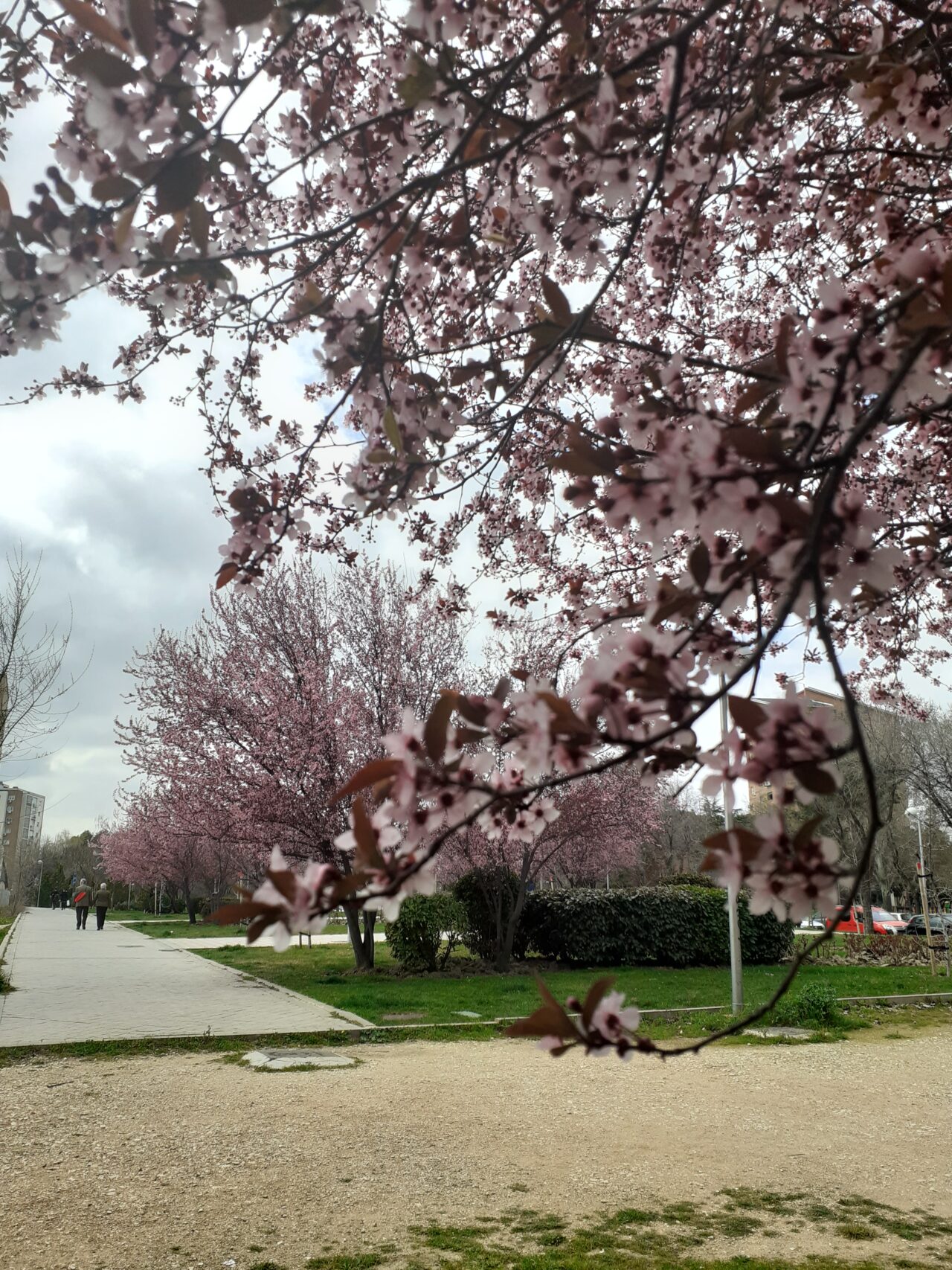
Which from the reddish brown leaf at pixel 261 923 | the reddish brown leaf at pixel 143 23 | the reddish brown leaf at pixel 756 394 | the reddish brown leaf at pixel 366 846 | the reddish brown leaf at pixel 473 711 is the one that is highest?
the reddish brown leaf at pixel 143 23

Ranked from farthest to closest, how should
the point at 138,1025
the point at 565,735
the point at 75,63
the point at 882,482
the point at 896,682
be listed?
the point at 138,1025 → the point at 896,682 → the point at 882,482 → the point at 75,63 → the point at 565,735

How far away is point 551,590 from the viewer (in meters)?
5.59

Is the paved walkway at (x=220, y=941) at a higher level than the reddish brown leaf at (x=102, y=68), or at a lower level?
lower

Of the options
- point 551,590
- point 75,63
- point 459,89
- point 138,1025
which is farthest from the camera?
point 138,1025

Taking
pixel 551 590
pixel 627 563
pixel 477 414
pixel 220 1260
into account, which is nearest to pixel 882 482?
pixel 627 563

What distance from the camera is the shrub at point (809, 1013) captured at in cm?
884

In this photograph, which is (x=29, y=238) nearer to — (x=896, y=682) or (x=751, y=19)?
(x=751, y=19)

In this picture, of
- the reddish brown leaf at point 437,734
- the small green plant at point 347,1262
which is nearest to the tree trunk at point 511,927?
the small green plant at point 347,1262

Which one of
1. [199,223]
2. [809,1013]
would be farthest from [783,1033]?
[199,223]

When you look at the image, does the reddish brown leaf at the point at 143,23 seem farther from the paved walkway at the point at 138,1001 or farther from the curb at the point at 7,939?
the curb at the point at 7,939

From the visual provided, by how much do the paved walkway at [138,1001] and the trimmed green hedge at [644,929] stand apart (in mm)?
5007

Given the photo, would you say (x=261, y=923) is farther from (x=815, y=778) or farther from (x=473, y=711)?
(x=815, y=778)

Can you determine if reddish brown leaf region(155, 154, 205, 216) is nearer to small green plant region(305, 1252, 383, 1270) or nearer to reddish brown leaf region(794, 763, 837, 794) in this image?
reddish brown leaf region(794, 763, 837, 794)

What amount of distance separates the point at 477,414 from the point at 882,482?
2.71 m
